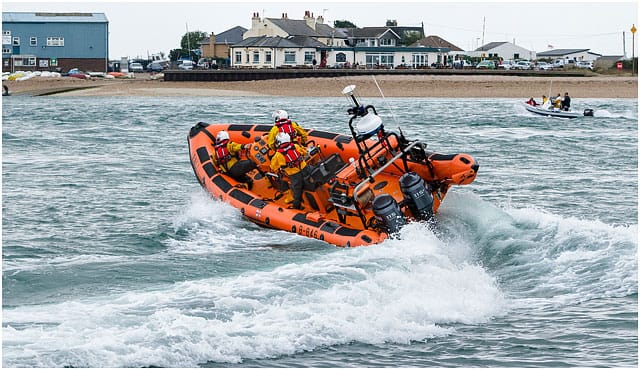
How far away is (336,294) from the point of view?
27.7 ft

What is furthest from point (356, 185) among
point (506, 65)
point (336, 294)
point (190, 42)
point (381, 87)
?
point (190, 42)

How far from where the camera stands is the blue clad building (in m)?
61.3

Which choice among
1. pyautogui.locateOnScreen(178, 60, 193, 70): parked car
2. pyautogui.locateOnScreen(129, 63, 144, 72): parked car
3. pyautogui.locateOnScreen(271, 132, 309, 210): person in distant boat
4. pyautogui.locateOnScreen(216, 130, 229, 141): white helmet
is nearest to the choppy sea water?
pyautogui.locateOnScreen(271, 132, 309, 210): person in distant boat

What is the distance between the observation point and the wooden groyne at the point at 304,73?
53844mm

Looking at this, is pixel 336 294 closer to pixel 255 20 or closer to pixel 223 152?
pixel 223 152

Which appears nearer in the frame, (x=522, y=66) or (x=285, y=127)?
(x=285, y=127)

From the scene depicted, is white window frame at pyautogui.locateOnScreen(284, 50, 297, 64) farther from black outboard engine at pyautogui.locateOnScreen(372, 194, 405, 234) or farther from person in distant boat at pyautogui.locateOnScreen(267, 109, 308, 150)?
black outboard engine at pyautogui.locateOnScreen(372, 194, 405, 234)

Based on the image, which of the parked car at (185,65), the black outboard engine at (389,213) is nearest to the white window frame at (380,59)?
the parked car at (185,65)

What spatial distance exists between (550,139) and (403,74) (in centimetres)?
3006

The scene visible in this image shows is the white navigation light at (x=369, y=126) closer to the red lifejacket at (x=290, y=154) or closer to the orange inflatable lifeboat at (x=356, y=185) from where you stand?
the orange inflatable lifeboat at (x=356, y=185)

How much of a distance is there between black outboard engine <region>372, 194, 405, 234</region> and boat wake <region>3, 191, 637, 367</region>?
10cm

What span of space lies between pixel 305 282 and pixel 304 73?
150ft

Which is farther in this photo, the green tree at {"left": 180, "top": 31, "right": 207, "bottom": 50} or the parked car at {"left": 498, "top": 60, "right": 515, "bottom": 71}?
the green tree at {"left": 180, "top": 31, "right": 207, "bottom": 50}

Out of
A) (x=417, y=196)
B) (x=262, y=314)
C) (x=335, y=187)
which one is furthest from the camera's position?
(x=335, y=187)
